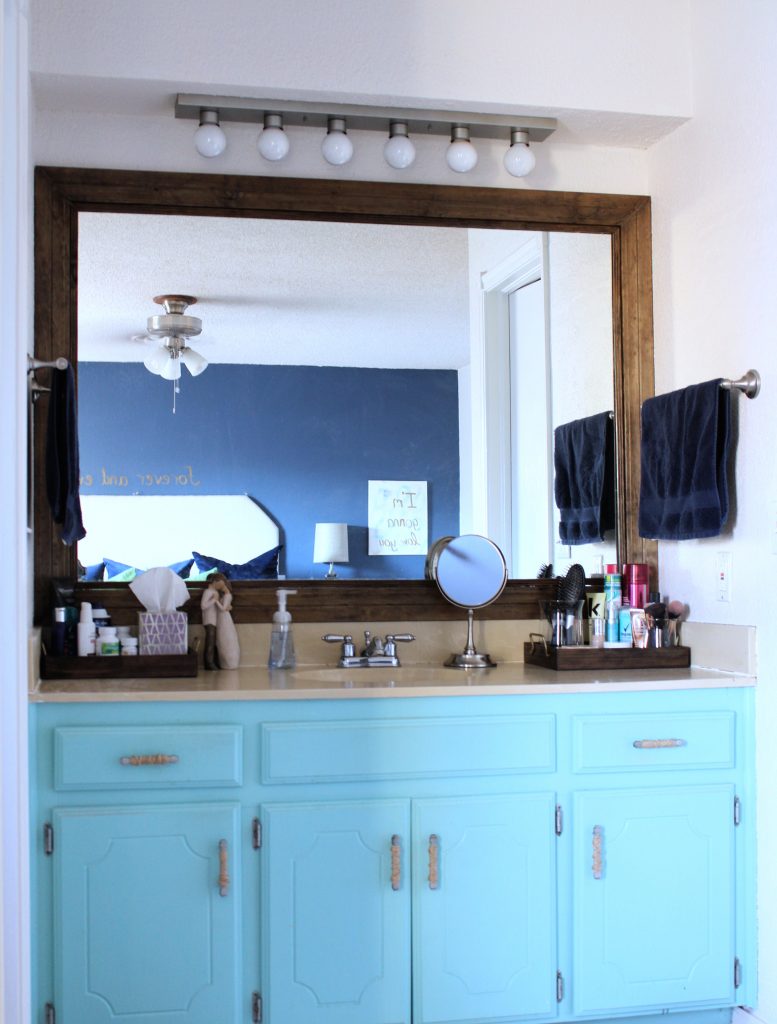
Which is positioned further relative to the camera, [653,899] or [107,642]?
[107,642]

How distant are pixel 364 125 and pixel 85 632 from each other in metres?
1.44

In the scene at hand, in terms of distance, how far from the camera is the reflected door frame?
2959mm

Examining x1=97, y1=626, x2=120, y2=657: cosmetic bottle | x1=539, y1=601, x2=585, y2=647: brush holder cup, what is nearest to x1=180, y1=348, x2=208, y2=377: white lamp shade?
x1=97, y1=626, x2=120, y2=657: cosmetic bottle

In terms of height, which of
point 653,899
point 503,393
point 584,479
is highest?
point 503,393

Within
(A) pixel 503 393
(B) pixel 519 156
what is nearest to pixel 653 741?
(A) pixel 503 393

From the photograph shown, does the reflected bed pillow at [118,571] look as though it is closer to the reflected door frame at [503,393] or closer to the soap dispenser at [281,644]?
the soap dispenser at [281,644]

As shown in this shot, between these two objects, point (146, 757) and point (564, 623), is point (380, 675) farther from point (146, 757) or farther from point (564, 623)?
point (146, 757)

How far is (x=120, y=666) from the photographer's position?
8.42 ft

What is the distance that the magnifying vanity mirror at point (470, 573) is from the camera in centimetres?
288

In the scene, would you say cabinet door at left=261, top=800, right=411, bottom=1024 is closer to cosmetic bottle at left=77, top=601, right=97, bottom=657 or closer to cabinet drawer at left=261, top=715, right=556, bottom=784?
cabinet drawer at left=261, top=715, right=556, bottom=784

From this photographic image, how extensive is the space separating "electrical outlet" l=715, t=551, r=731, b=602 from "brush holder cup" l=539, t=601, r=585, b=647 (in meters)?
0.37

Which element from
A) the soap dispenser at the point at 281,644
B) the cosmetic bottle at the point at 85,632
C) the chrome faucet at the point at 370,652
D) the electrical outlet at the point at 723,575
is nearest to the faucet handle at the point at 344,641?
the chrome faucet at the point at 370,652

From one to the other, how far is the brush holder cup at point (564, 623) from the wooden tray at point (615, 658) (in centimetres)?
5

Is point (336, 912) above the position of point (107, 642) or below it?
below
